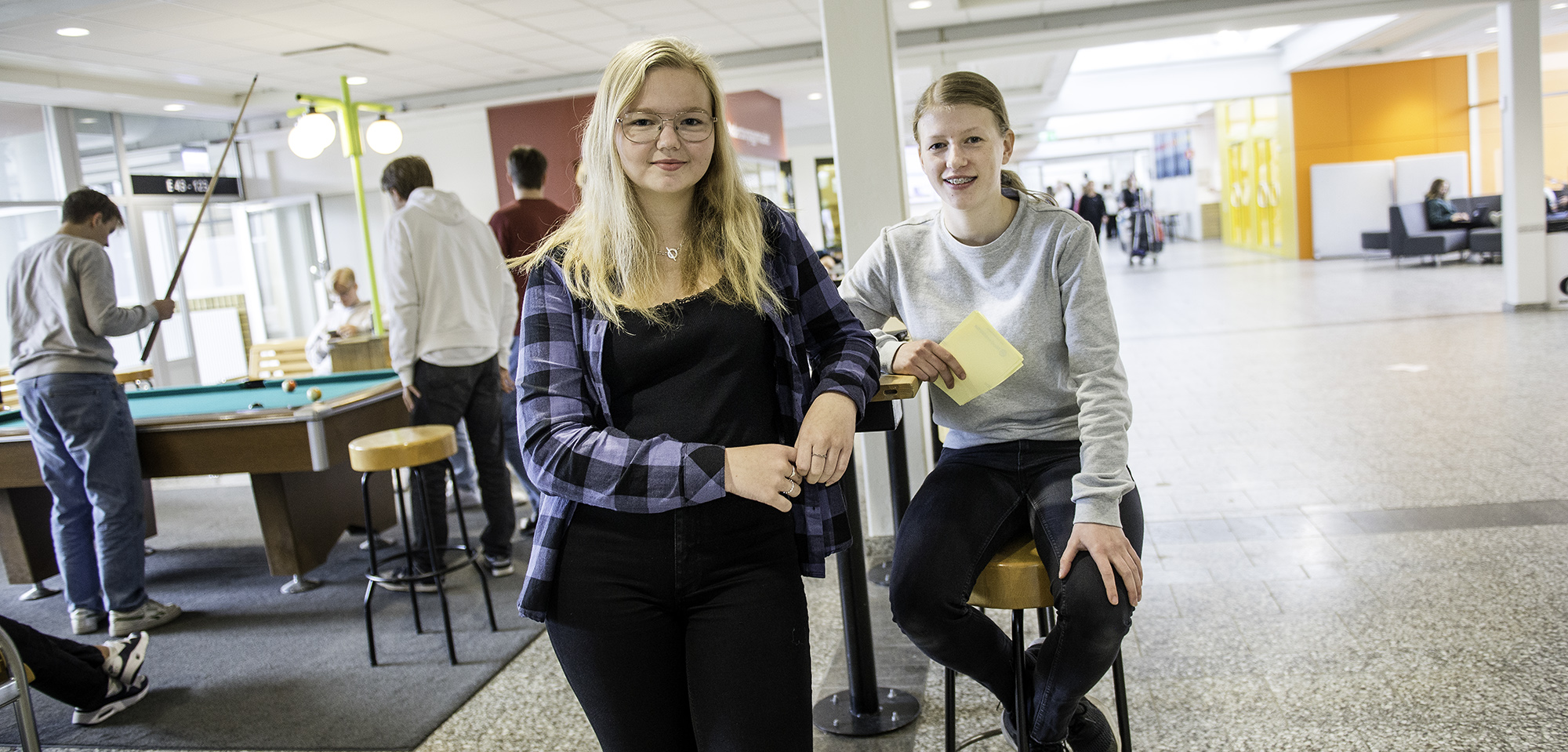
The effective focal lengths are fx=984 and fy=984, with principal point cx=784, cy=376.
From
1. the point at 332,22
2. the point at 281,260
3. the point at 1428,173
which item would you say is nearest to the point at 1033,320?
the point at 332,22

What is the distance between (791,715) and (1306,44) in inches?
593

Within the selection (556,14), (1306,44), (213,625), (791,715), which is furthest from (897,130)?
(1306,44)

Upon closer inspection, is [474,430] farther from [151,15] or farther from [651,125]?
[151,15]

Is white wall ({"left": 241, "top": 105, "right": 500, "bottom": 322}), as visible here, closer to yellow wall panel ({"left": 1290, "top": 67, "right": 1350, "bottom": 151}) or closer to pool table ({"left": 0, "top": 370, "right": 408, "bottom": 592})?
pool table ({"left": 0, "top": 370, "right": 408, "bottom": 592})

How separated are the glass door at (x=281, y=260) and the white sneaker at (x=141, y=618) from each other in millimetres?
7466

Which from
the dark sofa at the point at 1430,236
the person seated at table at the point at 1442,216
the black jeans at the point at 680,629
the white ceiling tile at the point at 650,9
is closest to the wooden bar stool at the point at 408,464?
the black jeans at the point at 680,629

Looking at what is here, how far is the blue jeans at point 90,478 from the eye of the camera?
345 cm

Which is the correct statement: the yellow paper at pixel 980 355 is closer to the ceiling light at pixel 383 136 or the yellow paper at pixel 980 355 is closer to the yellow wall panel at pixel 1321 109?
the ceiling light at pixel 383 136

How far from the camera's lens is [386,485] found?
4.64 metres

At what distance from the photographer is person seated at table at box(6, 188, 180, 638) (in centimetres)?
341

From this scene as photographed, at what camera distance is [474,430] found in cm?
399

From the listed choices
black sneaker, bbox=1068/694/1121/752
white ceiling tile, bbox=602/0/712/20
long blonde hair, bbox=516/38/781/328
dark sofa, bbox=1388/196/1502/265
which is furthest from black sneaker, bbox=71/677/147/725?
dark sofa, bbox=1388/196/1502/265

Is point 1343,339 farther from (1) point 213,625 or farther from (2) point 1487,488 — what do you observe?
(1) point 213,625

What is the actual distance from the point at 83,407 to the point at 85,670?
114 cm
